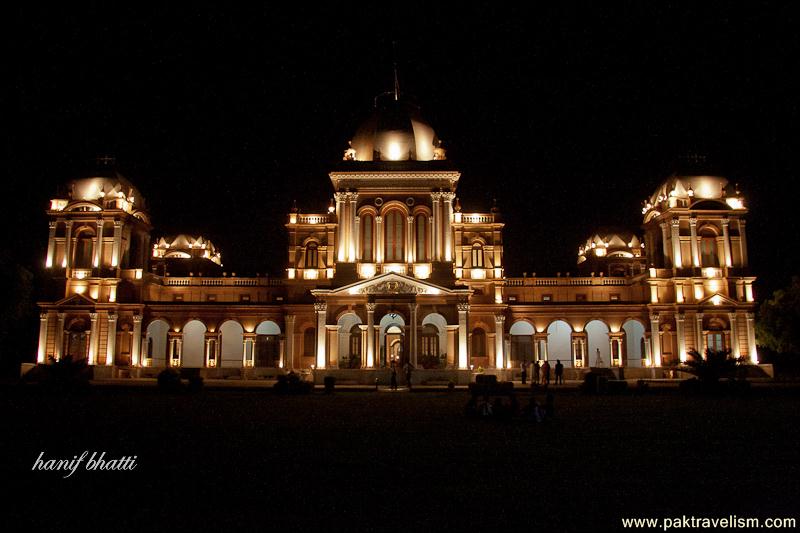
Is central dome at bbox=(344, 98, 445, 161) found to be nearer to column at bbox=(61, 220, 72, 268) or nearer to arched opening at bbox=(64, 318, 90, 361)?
column at bbox=(61, 220, 72, 268)

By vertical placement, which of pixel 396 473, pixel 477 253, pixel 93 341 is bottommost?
pixel 396 473

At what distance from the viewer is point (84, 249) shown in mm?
57688

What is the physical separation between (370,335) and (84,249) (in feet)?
82.8

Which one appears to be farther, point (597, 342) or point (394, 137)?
point (597, 342)

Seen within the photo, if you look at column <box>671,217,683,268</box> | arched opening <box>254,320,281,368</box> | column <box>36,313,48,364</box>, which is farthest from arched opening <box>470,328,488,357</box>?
column <box>36,313,48,364</box>

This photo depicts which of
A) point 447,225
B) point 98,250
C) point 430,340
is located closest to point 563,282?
point 447,225

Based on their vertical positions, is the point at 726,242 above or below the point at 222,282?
above

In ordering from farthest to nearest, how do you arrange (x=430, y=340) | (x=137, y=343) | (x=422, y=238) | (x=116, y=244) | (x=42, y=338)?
1. (x=116, y=244)
2. (x=137, y=343)
3. (x=42, y=338)
4. (x=422, y=238)
5. (x=430, y=340)

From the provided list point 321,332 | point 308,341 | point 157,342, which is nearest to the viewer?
point 321,332

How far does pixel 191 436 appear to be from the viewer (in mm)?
14430

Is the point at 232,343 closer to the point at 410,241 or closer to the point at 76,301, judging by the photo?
the point at 76,301

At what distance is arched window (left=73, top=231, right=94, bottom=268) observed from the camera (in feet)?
189

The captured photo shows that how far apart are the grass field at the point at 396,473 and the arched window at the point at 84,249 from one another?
41.9 metres

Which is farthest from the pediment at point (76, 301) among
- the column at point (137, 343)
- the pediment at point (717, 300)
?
the pediment at point (717, 300)
